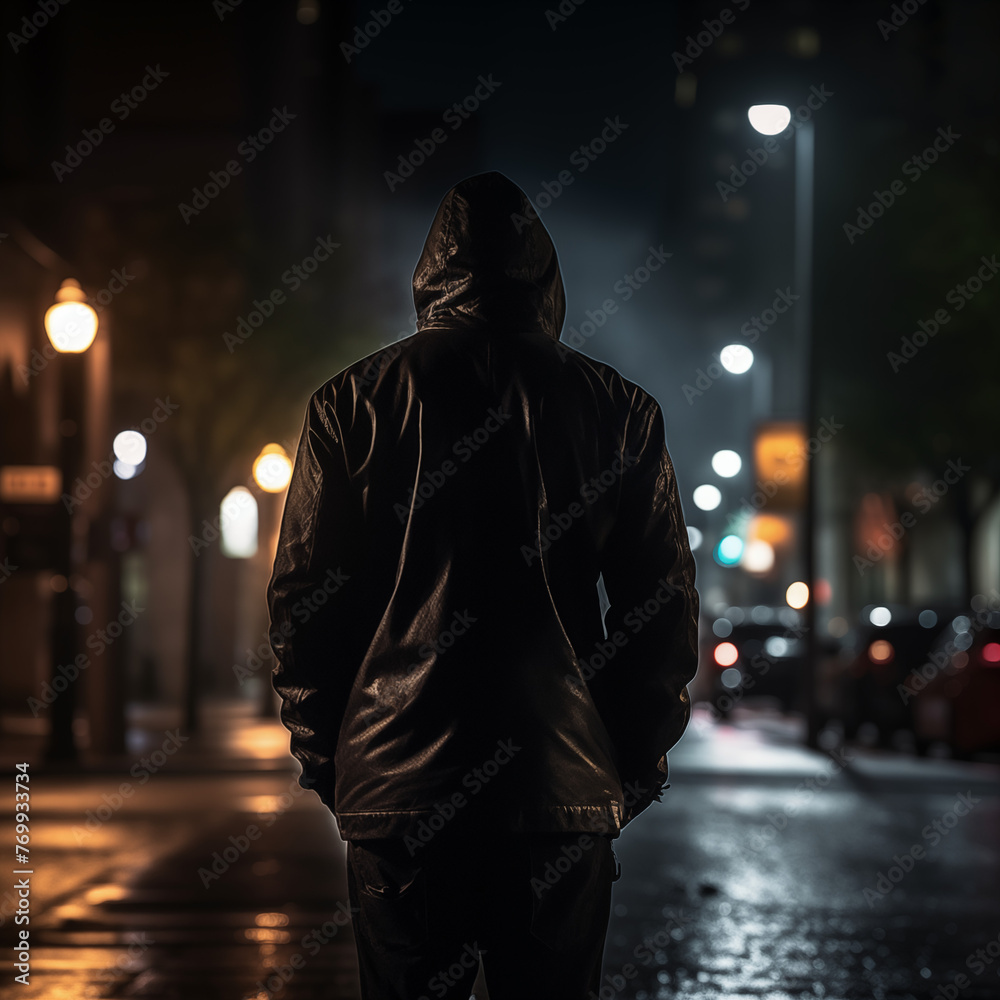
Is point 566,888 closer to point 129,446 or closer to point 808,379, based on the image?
point 808,379

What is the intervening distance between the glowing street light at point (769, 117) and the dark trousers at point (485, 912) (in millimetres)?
13706

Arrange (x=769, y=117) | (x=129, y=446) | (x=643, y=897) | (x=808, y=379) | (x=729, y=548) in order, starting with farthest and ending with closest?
(x=729, y=548)
(x=129, y=446)
(x=808, y=379)
(x=769, y=117)
(x=643, y=897)

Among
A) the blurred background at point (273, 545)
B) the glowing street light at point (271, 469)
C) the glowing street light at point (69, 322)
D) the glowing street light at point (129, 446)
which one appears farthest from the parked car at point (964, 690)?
the glowing street light at point (129, 446)

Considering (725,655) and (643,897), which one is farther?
(725,655)

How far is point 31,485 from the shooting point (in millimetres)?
15664

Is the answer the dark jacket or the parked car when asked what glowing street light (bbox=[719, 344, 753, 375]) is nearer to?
the parked car

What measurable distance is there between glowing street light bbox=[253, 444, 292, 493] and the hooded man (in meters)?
18.3

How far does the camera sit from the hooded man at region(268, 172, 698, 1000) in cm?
243

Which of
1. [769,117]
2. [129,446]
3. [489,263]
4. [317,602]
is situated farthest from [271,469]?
[317,602]

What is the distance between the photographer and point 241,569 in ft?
101

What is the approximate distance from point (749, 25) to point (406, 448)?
91.6 meters

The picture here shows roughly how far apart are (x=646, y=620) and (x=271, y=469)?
18.6m

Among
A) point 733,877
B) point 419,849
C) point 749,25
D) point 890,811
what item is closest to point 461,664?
point 419,849

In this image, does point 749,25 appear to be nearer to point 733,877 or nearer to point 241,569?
point 241,569
